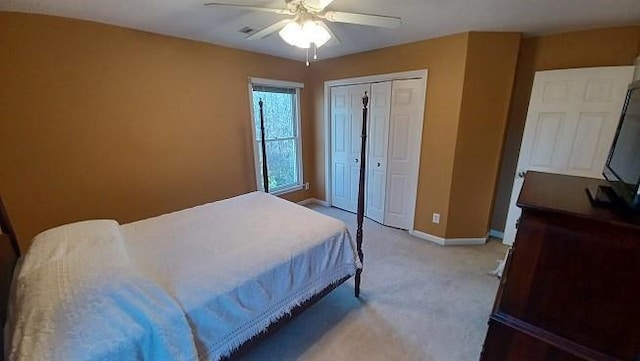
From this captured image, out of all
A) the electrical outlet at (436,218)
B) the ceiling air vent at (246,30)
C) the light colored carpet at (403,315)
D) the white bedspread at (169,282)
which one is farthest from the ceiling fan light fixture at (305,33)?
the electrical outlet at (436,218)

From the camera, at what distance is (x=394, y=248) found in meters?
2.96

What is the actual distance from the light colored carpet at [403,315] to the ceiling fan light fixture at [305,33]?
2.06m

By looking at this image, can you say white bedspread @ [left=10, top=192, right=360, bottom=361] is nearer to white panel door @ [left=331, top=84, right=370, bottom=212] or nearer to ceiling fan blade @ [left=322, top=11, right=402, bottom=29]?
ceiling fan blade @ [left=322, top=11, right=402, bottom=29]

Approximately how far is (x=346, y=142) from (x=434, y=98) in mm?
1360

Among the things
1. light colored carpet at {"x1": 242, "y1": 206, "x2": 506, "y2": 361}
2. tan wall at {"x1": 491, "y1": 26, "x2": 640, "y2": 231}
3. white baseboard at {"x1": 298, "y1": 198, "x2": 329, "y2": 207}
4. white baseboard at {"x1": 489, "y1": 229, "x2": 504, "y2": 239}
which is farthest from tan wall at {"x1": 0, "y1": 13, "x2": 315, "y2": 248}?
white baseboard at {"x1": 489, "y1": 229, "x2": 504, "y2": 239}

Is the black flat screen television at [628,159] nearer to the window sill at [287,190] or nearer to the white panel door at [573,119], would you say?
the white panel door at [573,119]

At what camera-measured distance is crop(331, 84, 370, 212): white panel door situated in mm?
3555

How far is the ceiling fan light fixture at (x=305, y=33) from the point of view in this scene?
1641 millimetres

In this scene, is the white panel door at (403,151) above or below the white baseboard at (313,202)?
above

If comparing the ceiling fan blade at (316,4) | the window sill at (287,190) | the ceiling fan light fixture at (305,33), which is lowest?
the window sill at (287,190)

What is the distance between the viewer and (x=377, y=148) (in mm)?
3447

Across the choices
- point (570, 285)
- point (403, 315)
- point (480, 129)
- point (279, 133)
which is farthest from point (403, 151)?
point (570, 285)

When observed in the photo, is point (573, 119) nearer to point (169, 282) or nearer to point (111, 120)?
point (169, 282)

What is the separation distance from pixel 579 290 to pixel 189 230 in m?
2.19
